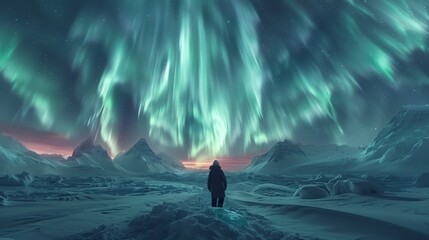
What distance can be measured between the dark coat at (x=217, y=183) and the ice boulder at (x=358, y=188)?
11.4 meters

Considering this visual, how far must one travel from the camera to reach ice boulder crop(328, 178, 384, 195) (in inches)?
765

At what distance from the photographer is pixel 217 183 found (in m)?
13.1

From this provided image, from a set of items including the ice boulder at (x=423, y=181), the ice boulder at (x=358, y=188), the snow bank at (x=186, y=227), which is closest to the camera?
the snow bank at (x=186, y=227)

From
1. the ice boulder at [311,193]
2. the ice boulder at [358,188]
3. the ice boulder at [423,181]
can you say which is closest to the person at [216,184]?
the ice boulder at [311,193]

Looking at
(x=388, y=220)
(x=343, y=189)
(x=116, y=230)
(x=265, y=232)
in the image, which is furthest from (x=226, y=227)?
(x=343, y=189)

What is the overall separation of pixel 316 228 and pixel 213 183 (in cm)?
492

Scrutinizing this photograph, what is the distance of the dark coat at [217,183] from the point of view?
13.0 metres

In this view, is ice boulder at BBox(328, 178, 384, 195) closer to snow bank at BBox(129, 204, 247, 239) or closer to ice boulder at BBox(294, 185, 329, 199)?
ice boulder at BBox(294, 185, 329, 199)

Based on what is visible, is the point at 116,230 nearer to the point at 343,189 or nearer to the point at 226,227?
the point at 226,227

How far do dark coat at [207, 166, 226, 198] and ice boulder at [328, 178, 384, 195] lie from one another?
1142 cm

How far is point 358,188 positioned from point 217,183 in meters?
11.8

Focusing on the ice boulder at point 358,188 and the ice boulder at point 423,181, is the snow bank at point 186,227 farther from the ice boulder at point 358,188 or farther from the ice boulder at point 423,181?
the ice boulder at point 423,181

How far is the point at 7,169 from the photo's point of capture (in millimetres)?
109125

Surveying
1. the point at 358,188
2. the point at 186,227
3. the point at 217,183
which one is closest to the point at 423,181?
the point at 358,188
